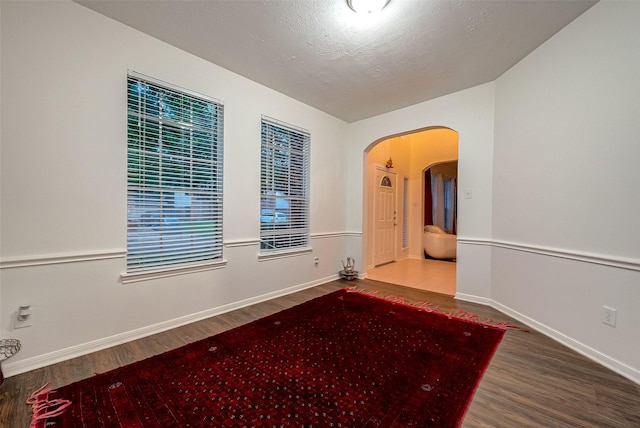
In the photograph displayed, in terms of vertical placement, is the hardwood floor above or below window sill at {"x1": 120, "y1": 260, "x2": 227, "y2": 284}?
below

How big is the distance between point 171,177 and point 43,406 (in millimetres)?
1859

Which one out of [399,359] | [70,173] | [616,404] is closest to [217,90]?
[70,173]

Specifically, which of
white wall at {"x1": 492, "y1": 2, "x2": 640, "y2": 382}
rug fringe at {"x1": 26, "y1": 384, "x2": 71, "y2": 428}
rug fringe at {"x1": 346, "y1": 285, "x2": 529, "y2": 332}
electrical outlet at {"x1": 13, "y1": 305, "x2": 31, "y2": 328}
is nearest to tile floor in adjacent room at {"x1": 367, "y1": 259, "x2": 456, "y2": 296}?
rug fringe at {"x1": 346, "y1": 285, "x2": 529, "y2": 332}

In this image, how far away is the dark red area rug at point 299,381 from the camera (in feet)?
4.84

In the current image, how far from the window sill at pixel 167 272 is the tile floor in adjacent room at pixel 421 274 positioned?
280 centimetres

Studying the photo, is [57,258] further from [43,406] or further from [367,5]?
[367,5]

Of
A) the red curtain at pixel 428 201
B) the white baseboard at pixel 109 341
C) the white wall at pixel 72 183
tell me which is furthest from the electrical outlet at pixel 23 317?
the red curtain at pixel 428 201

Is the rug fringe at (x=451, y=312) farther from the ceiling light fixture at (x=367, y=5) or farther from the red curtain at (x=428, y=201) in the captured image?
the red curtain at (x=428, y=201)

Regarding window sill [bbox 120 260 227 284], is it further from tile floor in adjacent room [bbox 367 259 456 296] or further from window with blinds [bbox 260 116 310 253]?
tile floor in adjacent room [bbox 367 259 456 296]

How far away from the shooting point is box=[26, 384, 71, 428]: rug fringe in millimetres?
1431

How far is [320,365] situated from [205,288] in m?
1.60

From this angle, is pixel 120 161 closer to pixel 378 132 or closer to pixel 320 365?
pixel 320 365

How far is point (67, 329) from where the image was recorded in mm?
2055

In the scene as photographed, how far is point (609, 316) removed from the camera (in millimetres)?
2010
